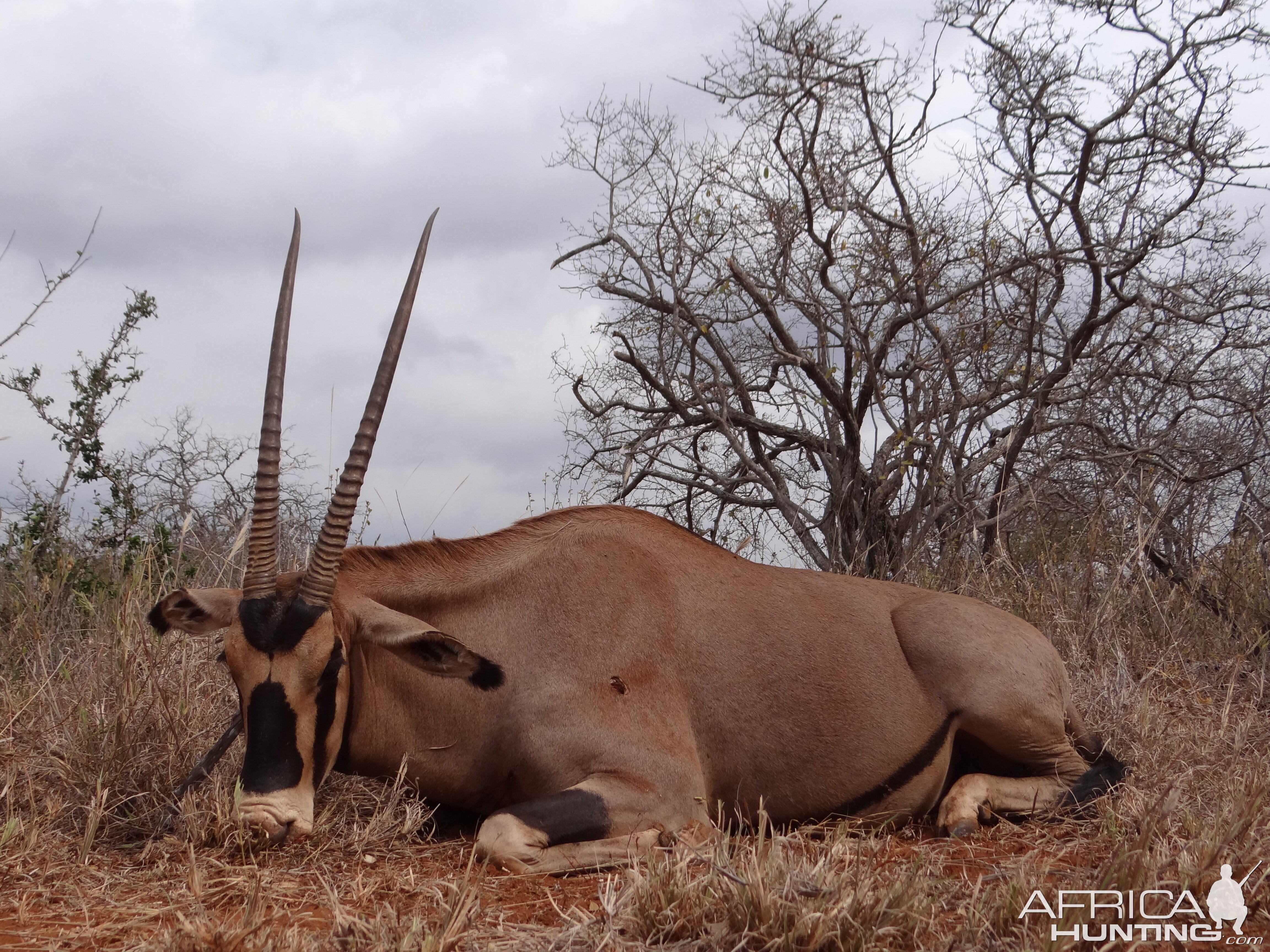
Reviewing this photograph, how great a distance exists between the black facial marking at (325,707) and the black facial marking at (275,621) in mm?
164

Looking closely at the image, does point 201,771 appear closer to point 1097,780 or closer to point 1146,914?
point 1146,914

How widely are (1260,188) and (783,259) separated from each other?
4906mm

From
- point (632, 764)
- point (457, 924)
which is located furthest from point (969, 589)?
point (457, 924)

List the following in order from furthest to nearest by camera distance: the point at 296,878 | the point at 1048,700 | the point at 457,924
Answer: the point at 1048,700 < the point at 296,878 < the point at 457,924

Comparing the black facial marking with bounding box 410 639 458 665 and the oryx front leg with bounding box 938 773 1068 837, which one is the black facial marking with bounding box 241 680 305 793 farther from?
the oryx front leg with bounding box 938 773 1068 837

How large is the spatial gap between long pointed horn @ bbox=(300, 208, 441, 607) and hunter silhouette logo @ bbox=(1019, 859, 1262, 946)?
2979 millimetres

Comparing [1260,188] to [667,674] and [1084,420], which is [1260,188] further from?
[667,674]

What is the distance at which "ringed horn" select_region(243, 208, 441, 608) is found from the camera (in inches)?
176

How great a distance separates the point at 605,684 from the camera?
4.65m

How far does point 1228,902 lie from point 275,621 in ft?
11.6

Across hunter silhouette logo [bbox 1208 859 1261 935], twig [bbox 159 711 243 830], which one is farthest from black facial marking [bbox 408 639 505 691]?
hunter silhouette logo [bbox 1208 859 1261 935]

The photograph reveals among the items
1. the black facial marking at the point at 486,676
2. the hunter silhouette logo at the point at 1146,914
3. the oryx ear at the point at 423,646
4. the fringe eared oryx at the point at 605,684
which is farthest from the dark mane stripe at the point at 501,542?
the hunter silhouette logo at the point at 1146,914

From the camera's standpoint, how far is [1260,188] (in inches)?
428

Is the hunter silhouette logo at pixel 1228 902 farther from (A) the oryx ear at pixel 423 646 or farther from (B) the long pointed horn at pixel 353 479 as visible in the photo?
(B) the long pointed horn at pixel 353 479
